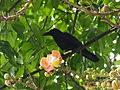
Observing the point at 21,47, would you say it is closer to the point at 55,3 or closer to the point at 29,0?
the point at 55,3

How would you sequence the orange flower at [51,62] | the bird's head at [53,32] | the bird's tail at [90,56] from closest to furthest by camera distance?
the orange flower at [51,62] < the bird's tail at [90,56] < the bird's head at [53,32]

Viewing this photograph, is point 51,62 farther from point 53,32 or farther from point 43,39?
point 53,32

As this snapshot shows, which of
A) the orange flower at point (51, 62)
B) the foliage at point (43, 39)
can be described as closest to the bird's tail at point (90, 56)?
the foliage at point (43, 39)

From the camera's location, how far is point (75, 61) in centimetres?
190

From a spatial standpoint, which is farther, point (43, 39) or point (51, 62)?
point (43, 39)

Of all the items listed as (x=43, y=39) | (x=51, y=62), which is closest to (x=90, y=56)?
(x=43, y=39)

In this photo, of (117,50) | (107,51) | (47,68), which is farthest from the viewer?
(107,51)

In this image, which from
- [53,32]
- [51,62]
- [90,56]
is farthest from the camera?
[53,32]

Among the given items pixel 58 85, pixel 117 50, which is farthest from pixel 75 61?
pixel 117 50

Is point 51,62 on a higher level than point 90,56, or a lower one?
higher

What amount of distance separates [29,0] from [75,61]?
797 mm

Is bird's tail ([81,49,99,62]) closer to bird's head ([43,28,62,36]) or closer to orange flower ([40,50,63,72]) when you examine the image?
bird's head ([43,28,62,36])

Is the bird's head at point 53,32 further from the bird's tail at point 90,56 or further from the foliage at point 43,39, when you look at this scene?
the bird's tail at point 90,56

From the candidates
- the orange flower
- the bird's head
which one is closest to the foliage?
the bird's head
